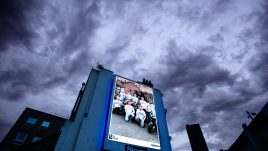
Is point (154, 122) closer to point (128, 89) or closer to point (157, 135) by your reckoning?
point (157, 135)

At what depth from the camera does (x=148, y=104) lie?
1872 cm

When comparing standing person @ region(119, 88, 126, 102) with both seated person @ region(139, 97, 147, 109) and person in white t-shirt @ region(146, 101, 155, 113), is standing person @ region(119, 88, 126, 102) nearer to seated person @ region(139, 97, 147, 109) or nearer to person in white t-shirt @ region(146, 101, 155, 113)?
seated person @ region(139, 97, 147, 109)

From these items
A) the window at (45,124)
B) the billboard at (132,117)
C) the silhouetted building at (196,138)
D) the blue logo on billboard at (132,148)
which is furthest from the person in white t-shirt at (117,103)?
the window at (45,124)

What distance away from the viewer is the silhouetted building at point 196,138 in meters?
14.7

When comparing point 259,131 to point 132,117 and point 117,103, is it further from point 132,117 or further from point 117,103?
point 117,103

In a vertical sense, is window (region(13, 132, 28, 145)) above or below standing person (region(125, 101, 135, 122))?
above

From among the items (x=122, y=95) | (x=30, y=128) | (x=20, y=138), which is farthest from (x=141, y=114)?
(x=20, y=138)

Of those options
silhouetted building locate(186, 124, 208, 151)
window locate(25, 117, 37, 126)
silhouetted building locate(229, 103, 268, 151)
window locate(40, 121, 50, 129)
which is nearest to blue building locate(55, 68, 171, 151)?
silhouetted building locate(186, 124, 208, 151)

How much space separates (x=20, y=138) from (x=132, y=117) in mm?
27753

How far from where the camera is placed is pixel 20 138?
29.5 meters

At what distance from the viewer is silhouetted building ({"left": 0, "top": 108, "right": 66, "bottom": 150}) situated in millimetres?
28281

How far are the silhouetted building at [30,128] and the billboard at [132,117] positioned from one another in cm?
2027

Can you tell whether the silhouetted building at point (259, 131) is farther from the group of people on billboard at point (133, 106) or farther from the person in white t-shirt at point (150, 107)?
the person in white t-shirt at point (150, 107)

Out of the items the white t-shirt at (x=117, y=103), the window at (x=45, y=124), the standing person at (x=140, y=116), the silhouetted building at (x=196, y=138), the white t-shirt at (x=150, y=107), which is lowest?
the silhouetted building at (x=196, y=138)
